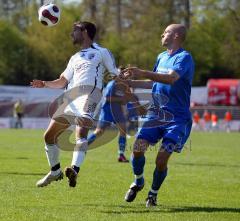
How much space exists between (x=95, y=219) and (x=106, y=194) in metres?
2.22

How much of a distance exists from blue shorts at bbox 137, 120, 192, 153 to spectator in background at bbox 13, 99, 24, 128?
31759mm

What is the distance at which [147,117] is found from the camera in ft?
29.3

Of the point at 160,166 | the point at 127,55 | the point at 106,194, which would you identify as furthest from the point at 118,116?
the point at 127,55

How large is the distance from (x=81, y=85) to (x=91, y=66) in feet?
0.99

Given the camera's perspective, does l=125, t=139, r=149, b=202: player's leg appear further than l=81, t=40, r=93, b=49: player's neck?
No

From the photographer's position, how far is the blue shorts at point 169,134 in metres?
8.45

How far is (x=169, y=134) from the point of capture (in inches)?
334

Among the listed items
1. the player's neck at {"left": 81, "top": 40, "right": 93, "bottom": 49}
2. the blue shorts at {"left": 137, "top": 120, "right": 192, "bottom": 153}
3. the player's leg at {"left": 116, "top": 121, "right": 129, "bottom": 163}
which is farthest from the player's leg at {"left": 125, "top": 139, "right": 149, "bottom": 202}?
the player's leg at {"left": 116, "top": 121, "right": 129, "bottom": 163}

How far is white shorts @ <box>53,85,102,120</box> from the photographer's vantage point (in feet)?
30.8

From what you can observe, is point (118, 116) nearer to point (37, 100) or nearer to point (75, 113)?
point (75, 113)

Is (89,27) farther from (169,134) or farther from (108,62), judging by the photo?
(169,134)

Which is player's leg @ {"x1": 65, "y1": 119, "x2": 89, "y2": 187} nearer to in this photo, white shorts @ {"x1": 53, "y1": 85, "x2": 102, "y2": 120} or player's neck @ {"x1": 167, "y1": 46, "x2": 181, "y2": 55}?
white shorts @ {"x1": 53, "y1": 85, "x2": 102, "y2": 120}

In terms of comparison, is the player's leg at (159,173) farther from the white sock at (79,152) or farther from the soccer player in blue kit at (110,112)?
the soccer player in blue kit at (110,112)

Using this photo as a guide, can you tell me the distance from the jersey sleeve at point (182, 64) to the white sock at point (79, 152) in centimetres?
177
